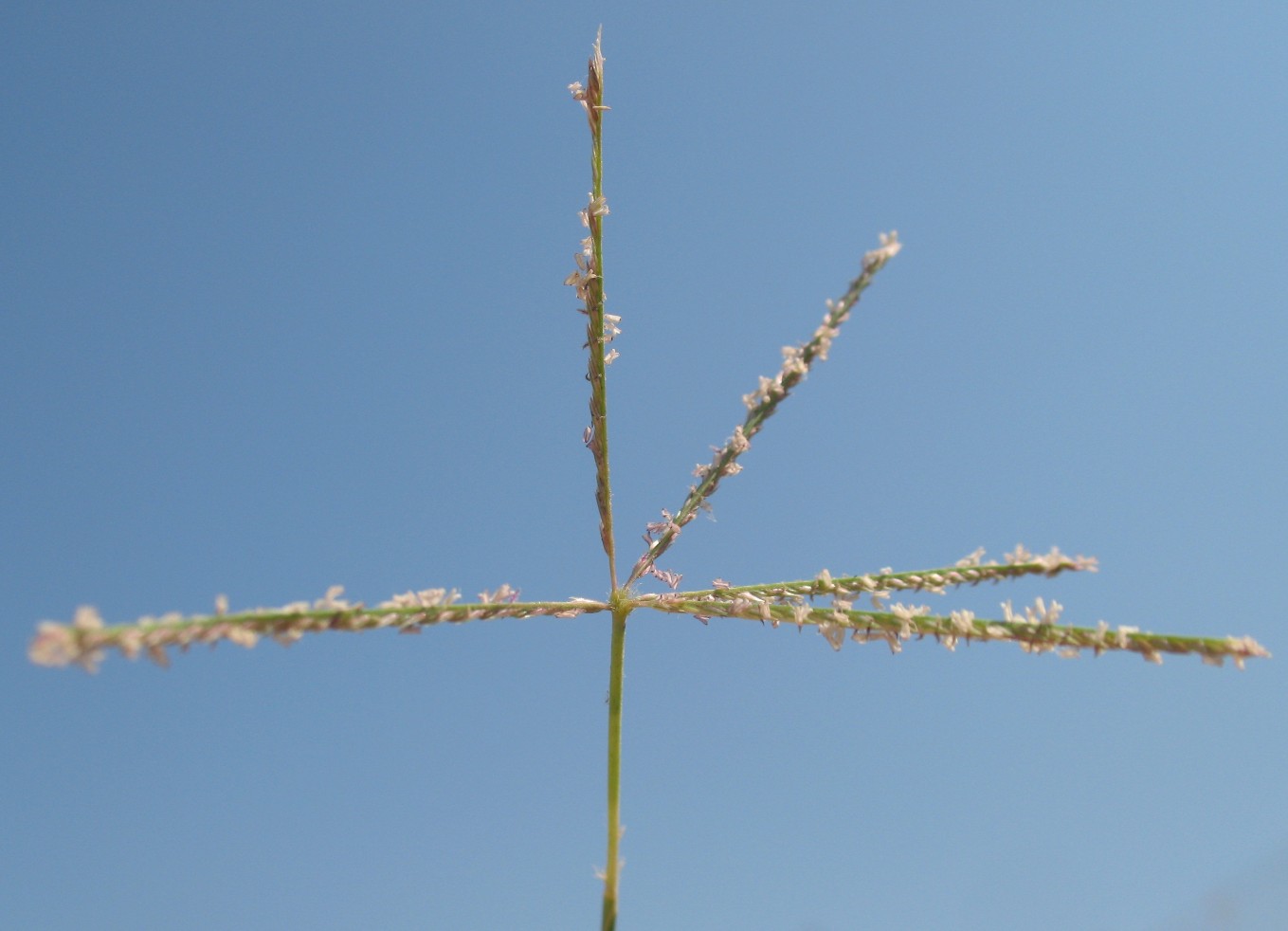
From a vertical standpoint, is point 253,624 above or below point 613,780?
above

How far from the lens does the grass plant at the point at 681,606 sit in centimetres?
208

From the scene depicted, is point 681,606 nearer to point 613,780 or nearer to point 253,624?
point 613,780

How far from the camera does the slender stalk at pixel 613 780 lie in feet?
8.88

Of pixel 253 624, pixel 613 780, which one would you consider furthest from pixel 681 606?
pixel 253 624

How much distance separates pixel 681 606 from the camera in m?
3.27

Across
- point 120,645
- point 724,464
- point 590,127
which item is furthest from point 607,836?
point 590,127

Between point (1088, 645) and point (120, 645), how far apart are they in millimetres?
2506

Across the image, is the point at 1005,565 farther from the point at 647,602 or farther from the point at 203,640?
the point at 203,640

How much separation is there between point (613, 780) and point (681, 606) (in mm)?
705

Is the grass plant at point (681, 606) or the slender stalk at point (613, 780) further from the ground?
the grass plant at point (681, 606)

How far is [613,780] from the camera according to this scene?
2.87 metres

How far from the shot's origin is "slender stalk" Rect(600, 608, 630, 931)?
8.88 feet

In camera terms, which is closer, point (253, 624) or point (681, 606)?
point (253, 624)

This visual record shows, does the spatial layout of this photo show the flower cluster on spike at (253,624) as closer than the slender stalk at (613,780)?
Yes
